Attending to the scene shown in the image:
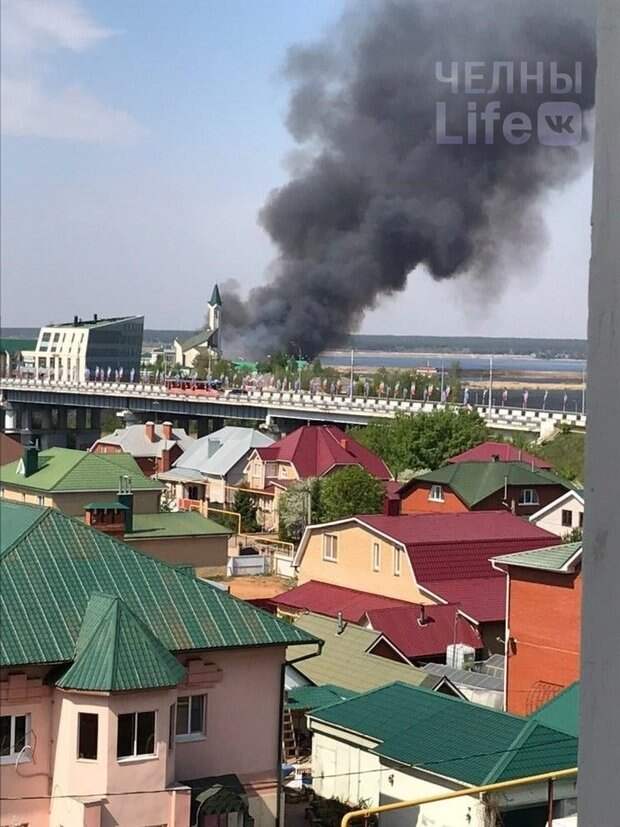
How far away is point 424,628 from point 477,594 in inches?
26.0

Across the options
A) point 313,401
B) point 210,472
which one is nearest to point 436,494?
point 210,472

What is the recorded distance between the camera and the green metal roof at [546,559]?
539cm

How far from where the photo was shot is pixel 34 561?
2.66 meters

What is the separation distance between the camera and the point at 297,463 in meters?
13.9

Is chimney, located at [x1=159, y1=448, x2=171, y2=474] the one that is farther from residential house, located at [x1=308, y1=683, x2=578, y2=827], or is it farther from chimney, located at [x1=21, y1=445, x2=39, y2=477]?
residential house, located at [x1=308, y1=683, x2=578, y2=827]

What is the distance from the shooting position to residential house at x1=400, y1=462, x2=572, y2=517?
36.2ft

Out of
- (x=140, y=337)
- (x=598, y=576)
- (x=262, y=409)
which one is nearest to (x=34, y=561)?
(x=598, y=576)

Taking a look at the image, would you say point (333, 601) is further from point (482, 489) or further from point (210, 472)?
point (210, 472)

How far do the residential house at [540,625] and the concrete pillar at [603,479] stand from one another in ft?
16.1

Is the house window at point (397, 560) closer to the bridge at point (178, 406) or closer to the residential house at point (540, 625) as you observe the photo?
the residential house at point (540, 625)

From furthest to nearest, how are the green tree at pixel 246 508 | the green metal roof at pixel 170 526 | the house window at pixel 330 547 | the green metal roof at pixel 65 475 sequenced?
1. the green tree at pixel 246 508
2. the house window at pixel 330 547
3. the green metal roof at pixel 170 526
4. the green metal roof at pixel 65 475

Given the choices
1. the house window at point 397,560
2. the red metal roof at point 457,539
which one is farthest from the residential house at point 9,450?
the house window at point 397,560

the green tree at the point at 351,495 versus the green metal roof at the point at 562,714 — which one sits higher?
the green tree at the point at 351,495

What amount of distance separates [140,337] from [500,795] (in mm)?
30537
